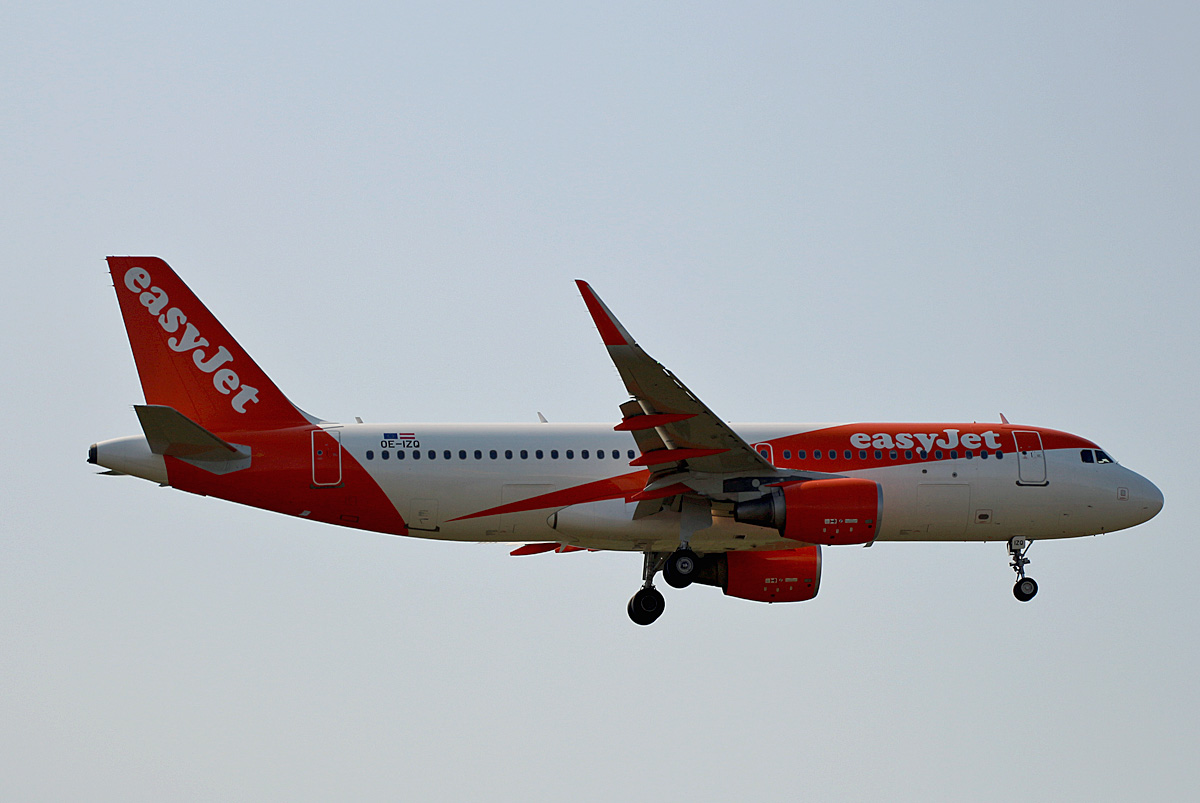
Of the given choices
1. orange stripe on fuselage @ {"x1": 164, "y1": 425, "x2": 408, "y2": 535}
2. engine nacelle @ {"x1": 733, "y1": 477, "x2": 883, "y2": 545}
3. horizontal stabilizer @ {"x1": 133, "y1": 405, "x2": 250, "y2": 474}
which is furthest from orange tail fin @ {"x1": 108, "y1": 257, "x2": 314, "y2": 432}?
engine nacelle @ {"x1": 733, "y1": 477, "x2": 883, "y2": 545}

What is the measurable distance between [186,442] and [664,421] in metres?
9.90

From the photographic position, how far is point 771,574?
1395 inches

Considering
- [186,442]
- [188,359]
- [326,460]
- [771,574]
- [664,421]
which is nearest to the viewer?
[664,421]

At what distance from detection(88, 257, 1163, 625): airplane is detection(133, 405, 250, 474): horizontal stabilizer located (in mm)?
37

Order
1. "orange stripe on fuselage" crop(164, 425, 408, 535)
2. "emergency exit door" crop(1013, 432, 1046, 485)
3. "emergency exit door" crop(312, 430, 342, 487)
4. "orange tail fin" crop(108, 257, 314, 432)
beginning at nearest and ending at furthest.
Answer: "orange stripe on fuselage" crop(164, 425, 408, 535) → "emergency exit door" crop(312, 430, 342, 487) → "orange tail fin" crop(108, 257, 314, 432) → "emergency exit door" crop(1013, 432, 1046, 485)

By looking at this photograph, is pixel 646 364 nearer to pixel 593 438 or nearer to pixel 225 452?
pixel 593 438

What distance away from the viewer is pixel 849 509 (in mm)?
30234

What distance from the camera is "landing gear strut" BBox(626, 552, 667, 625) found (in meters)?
34.7

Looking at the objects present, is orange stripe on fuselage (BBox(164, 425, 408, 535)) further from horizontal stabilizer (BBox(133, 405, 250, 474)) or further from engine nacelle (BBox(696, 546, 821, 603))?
engine nacelle (BBox(696, 546, 821, 603))

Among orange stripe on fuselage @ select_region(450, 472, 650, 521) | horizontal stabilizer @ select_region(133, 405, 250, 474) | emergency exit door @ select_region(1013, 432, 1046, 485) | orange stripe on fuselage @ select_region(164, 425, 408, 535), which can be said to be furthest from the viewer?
emergency exit door @ select_region(1013, 432, 1046, 485)

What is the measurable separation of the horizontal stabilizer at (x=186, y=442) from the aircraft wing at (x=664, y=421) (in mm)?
8363

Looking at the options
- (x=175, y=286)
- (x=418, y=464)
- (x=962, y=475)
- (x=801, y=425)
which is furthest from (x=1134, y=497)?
(x=175, y=286)

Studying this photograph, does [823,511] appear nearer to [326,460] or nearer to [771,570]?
[771,570]

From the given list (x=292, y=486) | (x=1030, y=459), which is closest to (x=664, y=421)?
(x=292, y=486)
